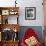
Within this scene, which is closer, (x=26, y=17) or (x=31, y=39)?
(x=31, y=39)

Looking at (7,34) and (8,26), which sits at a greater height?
(8,26)

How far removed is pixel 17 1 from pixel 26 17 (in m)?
0.69

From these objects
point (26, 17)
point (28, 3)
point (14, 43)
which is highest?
point (28, 3)

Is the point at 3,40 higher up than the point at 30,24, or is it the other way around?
the point at 30,24

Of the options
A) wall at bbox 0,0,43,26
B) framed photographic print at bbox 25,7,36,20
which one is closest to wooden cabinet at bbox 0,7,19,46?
wall at bbox 0,0,43,26

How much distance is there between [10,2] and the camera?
5941 mm

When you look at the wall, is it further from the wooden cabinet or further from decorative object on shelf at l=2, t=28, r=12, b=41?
decorative object on shelf at l=2, t=28, r=12, b=41

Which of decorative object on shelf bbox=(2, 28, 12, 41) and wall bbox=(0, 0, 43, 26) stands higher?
wall bbox=(0, 0, 43, 26)

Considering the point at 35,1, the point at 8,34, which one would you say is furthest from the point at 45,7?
the point at 8,34

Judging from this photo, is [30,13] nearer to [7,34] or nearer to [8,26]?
[8,26]

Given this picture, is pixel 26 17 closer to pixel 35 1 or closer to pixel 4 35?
pixel 35 1

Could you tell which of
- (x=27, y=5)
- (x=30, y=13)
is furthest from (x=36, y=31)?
(x=27, y=5)

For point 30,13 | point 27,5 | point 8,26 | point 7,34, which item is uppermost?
point 27,5

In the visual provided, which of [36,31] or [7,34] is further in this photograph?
[36,31]
